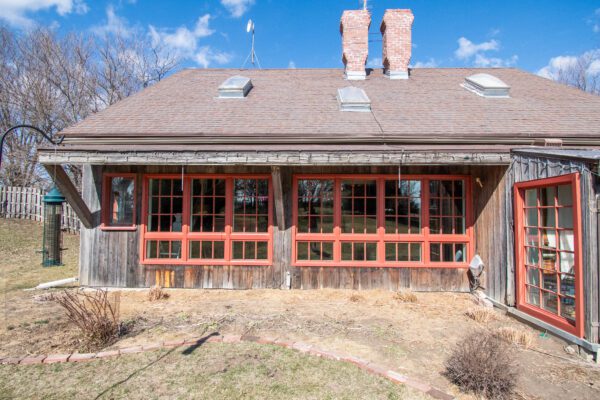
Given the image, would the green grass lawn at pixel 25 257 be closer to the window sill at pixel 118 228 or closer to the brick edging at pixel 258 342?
the window sill at pixel 118 228

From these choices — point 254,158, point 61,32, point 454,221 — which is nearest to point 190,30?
point 61,32

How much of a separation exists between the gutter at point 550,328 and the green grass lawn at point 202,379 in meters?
2.42

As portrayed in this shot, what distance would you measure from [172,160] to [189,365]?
3.48 m

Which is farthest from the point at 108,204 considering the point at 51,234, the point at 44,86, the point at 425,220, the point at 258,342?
the point at 44,86

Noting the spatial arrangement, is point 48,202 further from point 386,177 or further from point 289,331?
point 386,177

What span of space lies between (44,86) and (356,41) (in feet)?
59.2

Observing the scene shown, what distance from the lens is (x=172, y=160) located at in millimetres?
5812

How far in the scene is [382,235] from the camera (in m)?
6.70

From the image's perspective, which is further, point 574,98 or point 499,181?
point 574,98

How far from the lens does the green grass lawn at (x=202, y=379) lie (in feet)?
10.00

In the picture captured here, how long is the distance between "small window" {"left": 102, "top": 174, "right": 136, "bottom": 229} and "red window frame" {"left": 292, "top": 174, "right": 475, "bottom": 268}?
10.9ft

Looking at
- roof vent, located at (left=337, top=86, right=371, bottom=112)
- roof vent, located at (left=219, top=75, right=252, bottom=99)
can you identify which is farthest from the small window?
roof vent, located at (left=337, top=86, right=371, bottom=112)

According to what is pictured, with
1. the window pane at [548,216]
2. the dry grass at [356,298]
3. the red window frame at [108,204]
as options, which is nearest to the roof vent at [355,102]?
the window pane at [548,216]

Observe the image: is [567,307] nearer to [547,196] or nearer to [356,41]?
[547,196]
